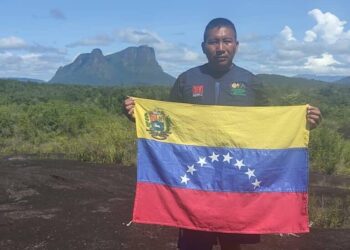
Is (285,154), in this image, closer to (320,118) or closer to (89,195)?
(320,118)

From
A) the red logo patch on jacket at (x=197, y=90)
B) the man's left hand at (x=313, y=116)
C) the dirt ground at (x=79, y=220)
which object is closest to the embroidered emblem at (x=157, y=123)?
the red logo patch on jacket at (x=197, y=90)

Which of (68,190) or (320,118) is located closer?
(320,118)

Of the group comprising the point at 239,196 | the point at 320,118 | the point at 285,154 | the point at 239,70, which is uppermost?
the point at 239,70

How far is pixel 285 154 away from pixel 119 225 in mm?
3638

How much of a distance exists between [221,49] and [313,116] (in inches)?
31.8

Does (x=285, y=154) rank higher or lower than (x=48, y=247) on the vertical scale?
higher

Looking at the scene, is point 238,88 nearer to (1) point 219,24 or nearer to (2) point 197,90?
(2) point 197,90

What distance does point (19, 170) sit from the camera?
12.0 m

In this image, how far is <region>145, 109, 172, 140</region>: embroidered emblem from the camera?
13.6 ft

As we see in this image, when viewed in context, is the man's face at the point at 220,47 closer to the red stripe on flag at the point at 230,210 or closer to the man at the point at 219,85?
the man at the point at 219,85

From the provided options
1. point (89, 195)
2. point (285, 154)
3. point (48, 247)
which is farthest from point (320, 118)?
point (89, 195)

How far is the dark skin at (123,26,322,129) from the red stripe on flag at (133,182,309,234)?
0.66 m

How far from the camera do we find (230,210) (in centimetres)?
395

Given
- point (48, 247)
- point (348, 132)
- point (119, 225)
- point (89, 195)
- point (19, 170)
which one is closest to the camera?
point (48, 247)
